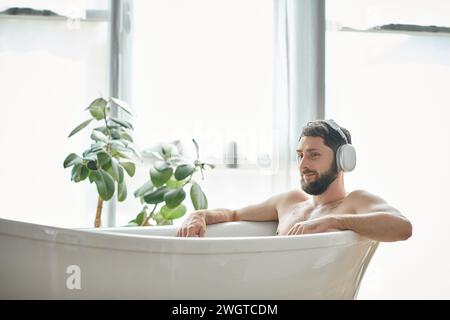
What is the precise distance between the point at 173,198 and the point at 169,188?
4.0 inches

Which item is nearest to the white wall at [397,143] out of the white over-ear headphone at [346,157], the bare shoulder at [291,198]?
the bare shoulder at [291,198]

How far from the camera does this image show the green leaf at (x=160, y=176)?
2076 millimetres

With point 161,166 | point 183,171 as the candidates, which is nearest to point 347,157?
point 183,171

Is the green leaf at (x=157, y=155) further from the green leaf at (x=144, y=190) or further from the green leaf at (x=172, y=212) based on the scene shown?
the green leaf at (x=172, y=212)

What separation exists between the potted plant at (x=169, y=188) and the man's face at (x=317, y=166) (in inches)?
21.6

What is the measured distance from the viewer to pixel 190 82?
99.5 inches

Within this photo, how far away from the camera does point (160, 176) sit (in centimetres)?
207

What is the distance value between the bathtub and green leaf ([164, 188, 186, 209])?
0.84m

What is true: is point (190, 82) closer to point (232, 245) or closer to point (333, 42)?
point (333, 42)

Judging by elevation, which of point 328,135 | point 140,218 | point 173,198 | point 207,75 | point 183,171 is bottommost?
point 140,218

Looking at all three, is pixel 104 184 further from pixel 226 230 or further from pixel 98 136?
pixel 226 230

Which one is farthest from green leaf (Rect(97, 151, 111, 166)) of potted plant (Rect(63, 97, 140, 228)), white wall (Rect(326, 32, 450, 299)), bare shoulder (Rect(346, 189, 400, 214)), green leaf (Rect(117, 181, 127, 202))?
white wall (Rect(326, 32, 450, 299))

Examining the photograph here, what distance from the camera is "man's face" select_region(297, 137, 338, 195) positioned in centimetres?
166

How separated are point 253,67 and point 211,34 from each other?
0.27 meters
